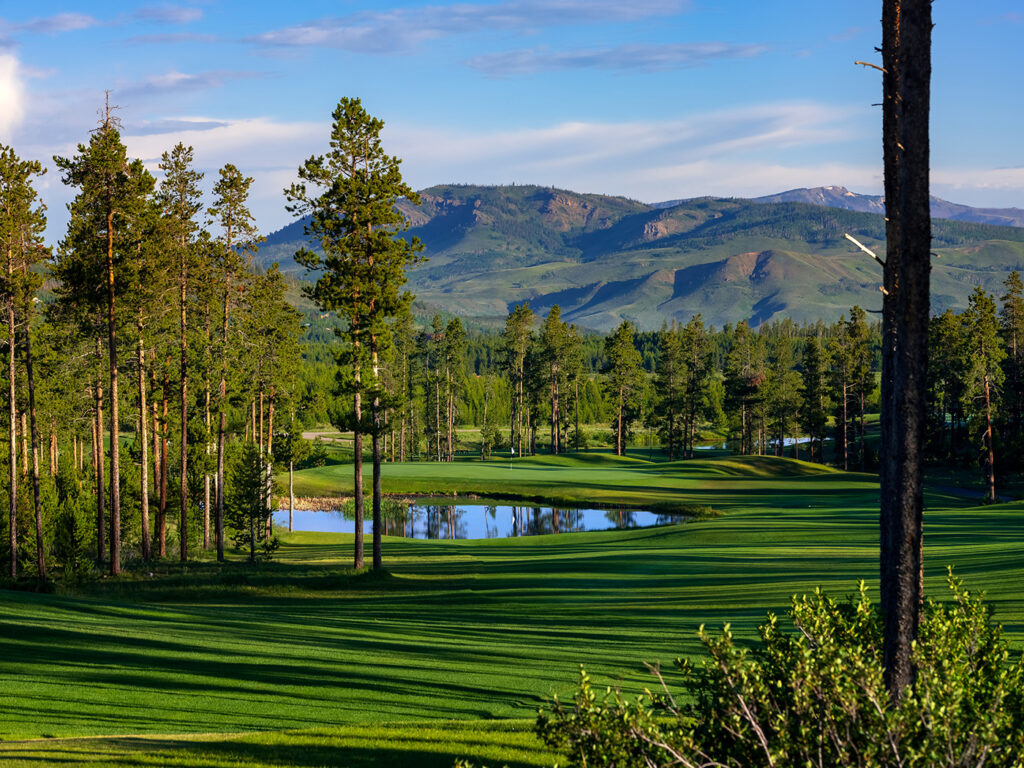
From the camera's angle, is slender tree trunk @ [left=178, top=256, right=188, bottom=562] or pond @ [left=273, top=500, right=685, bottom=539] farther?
pond @ [left=273, top=500, right=685, bottom=539]

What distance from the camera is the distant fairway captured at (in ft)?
38.7

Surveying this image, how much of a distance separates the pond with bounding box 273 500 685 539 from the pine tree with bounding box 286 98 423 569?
20.5 meters

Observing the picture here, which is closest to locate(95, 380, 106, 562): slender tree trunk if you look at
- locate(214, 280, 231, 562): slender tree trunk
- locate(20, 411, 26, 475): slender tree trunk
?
locate(214, 280, 231, 562): slender tree trunk

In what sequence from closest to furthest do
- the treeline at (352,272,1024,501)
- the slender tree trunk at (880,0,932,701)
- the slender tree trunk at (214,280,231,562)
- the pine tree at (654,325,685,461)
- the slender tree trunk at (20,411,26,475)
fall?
the slender tree trunk at (880,0,932,701)
the slender tree trunk at (214,280,231,562)
the slender tree trunk at (20,411,26,475)
the treeline at (352,272,1024,501)
the pine tree at (654,325,685,461)

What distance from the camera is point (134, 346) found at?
33250 millimetres

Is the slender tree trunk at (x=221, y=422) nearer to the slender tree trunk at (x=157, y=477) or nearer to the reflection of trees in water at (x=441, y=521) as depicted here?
the slender tree trunk at (x=157, y=477)

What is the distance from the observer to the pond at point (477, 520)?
52.8 meters

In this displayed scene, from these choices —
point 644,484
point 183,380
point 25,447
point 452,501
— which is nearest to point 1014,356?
point 644,484

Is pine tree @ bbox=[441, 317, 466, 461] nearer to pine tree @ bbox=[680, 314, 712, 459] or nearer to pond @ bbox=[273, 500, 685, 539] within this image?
pine tree @ bbox=[680, 314, 712, 459]

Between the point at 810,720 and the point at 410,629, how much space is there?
1467 centimetres

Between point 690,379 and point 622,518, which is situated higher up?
point 690,379

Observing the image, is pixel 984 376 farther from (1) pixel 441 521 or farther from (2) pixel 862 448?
(1) pixel 441 521

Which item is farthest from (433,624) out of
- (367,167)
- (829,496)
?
(829,496)

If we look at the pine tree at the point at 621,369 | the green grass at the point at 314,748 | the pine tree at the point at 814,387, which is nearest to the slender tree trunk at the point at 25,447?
the green grass at the point at 314,748
